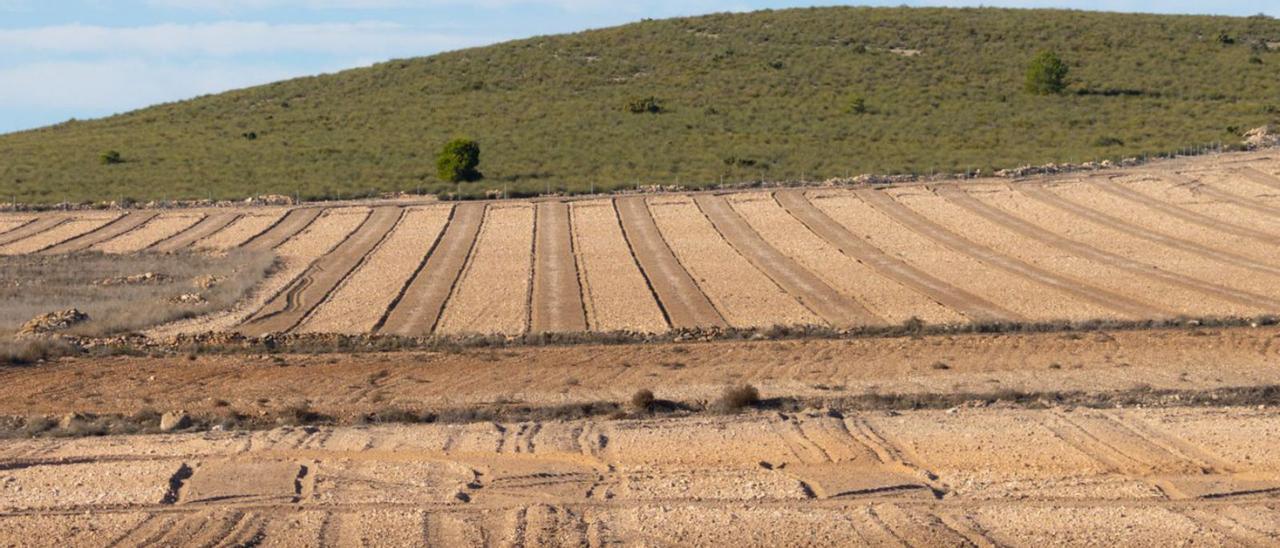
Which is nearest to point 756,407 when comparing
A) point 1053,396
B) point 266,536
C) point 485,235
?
point 1053,396

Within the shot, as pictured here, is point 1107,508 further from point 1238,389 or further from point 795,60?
point 795,60

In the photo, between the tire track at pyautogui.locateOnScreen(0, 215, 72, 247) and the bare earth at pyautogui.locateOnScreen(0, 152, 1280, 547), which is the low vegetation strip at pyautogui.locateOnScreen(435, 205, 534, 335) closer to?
the bare earth at pyautogui.locateOnScreen(0, 152, 1280, 547)

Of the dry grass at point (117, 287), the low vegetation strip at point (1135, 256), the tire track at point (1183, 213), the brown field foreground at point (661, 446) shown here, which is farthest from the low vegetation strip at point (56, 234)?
the tire track at point (1183, 213)

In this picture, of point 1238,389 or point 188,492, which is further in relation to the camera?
point 1238,389

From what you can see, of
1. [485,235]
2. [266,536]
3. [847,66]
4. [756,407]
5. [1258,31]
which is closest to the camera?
[266,536]

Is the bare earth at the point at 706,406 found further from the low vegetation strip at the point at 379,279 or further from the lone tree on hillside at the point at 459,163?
the lone tree on hillside at the point at 459,163

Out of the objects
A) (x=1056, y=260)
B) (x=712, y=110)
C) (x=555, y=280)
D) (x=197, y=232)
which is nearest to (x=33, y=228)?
(x=197, y=232)
